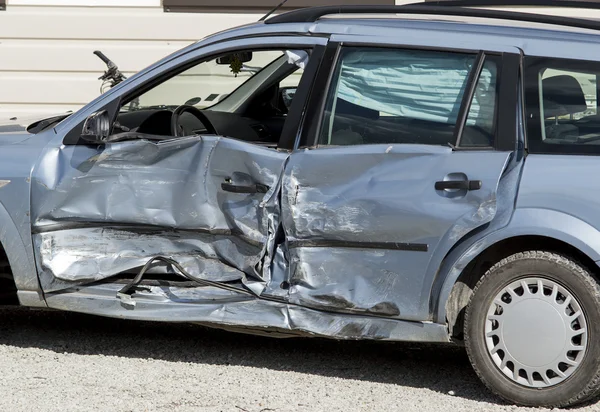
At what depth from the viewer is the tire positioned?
4.69 meters

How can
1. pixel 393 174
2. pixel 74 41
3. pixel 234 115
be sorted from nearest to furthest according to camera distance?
1. pixel 393 174
2. pixel 234 115
3. pixel 74 41

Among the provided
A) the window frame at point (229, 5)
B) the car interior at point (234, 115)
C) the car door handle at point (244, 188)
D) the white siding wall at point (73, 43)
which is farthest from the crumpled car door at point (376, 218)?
the white siding wall at point (73, 43)

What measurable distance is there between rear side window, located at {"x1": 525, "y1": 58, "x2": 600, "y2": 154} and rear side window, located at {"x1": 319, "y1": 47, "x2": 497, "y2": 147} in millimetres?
182

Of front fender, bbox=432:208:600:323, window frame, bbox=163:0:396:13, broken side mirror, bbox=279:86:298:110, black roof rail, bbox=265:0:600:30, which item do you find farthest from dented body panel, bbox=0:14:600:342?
window frame, bbox=163:0:396:13

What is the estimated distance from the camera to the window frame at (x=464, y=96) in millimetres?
4832

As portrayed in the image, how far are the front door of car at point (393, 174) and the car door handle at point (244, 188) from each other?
12 cm

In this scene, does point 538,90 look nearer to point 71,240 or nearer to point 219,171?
point 219,171

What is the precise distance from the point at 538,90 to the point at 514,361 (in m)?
1.24

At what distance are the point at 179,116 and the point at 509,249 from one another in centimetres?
188

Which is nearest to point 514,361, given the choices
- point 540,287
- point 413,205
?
point 540,287

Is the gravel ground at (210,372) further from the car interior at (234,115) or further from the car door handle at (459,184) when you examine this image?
the car interior at (234,115)

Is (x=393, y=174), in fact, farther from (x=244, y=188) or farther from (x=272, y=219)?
→ (x=244, y=188)

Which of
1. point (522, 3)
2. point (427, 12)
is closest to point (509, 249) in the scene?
point (427, 12)

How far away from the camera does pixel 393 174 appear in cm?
491
